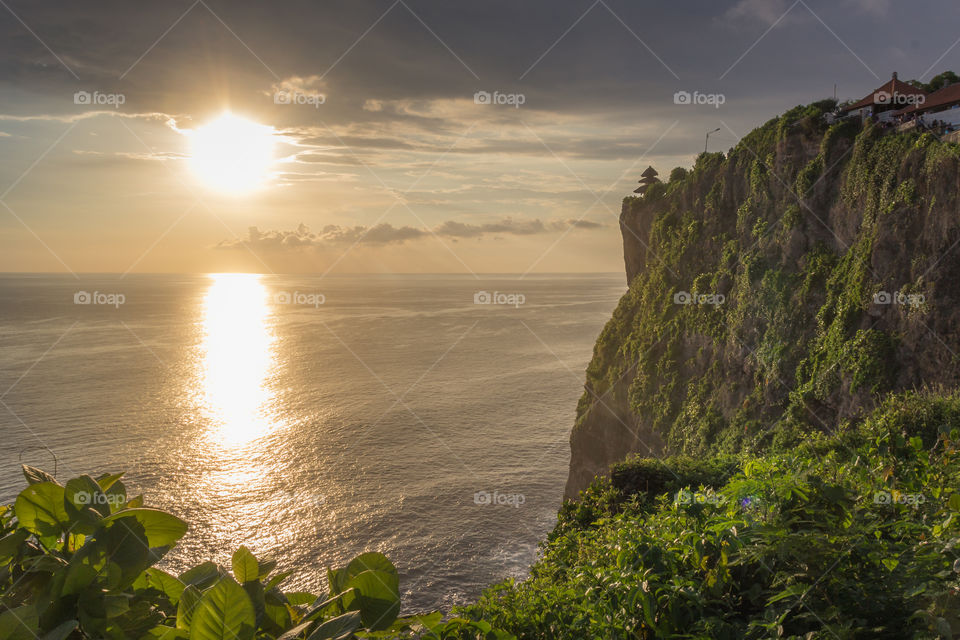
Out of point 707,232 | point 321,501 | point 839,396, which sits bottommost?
point 321,501

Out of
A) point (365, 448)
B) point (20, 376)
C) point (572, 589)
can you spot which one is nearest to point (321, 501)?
point (365, 448)

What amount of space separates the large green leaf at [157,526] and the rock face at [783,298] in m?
27.8

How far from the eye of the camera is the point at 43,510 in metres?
1.67

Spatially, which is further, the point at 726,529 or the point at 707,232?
the point at 707,232

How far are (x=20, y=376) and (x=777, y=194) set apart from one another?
89.2m

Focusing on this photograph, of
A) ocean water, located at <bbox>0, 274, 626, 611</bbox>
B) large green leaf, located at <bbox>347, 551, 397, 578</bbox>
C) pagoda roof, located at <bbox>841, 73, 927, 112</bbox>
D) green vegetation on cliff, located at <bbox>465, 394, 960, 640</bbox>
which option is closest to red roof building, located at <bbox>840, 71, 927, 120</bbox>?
pagoda roof, located at <bbox>841, 73, 927, 112</bbox>

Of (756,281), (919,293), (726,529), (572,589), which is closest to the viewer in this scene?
(726,529)

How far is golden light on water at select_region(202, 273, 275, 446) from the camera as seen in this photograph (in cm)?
5903

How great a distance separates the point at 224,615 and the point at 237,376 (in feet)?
292

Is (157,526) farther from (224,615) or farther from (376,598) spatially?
(376,598)

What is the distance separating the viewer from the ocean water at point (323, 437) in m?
35.9

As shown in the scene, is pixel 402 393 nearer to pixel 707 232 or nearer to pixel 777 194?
pixel 707 232

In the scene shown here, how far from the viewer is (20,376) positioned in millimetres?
73188

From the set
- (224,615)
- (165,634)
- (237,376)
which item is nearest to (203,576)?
(165,634)
